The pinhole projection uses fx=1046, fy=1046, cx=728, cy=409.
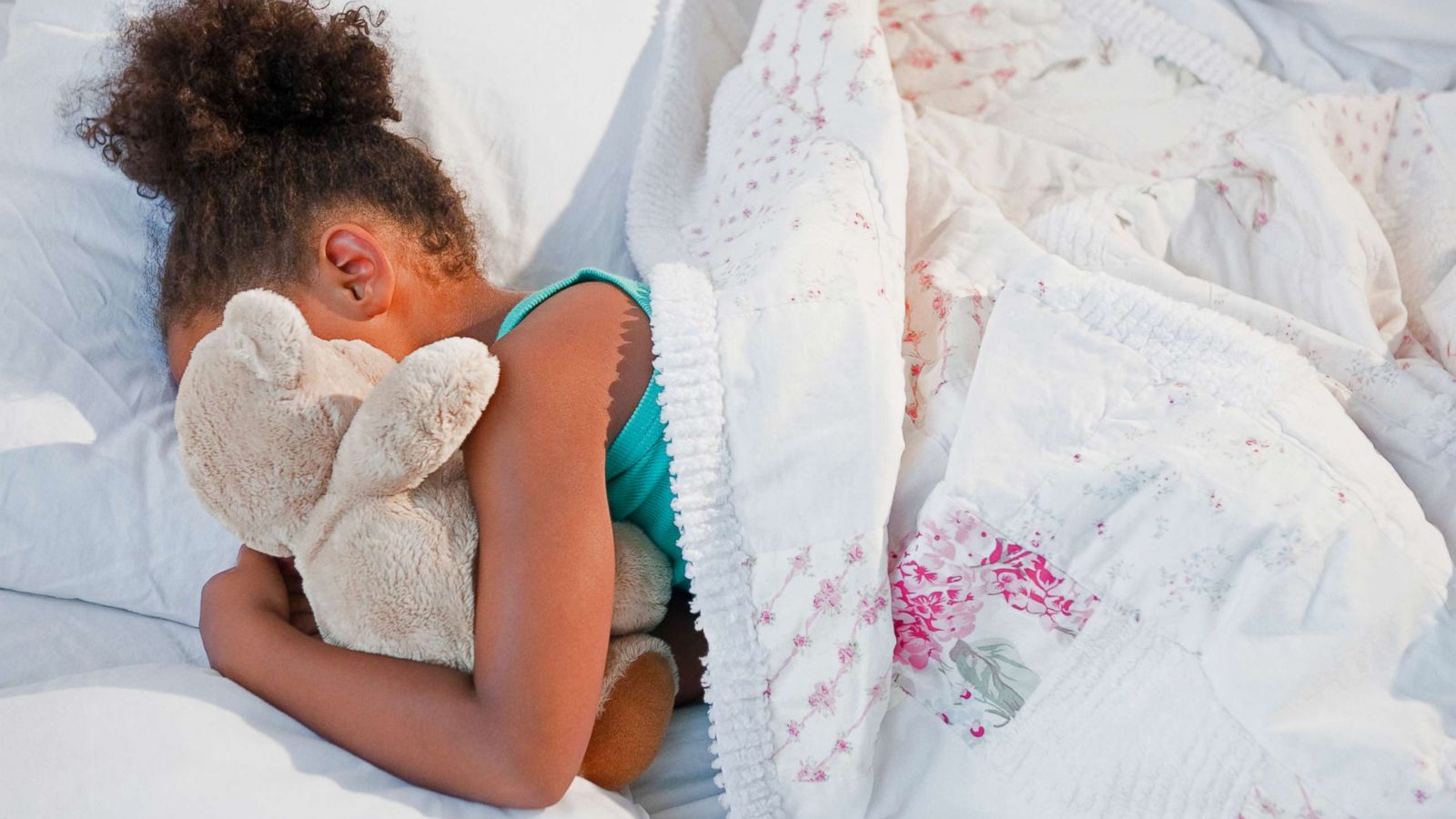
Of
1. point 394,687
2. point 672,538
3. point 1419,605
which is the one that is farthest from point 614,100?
point 1419,605

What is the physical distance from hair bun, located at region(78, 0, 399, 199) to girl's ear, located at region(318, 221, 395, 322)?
12 centimetres

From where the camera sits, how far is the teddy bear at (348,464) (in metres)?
0.70

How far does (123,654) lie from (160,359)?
288mm

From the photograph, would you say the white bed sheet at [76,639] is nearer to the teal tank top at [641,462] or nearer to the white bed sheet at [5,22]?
the teal tank top at [641,462]

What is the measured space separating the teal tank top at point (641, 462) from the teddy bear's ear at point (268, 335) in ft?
0.75

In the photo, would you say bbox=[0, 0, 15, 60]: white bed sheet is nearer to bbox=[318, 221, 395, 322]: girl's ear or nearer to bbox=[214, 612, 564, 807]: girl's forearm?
bbox=[318, 221, 395, 322]: girl's ear

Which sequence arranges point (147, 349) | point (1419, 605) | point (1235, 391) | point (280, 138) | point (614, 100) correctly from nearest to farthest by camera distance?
point (1419, 605) → point (1235, 391) → point (280, 138) → point (147, 349) → point (614, 100)

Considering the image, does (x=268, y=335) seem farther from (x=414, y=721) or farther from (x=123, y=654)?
(x=123, y=654)

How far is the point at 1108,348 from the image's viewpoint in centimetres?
84

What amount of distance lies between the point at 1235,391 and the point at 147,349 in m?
0.98

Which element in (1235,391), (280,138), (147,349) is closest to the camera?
(1235,391)

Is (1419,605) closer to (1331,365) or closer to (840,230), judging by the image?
(1331,365)

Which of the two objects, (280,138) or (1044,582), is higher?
(280,138)

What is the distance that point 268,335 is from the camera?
69 centimetres
